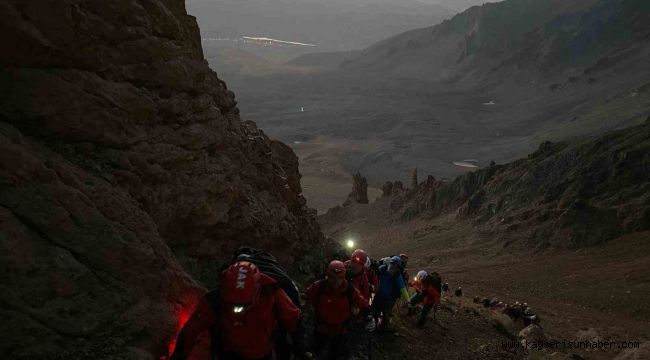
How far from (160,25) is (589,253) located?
29002mm

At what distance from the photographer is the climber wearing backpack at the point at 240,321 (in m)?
6.04

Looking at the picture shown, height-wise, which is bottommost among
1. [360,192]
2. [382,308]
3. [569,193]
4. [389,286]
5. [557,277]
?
[360,192]

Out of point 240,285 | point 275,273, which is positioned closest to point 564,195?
point 275,273

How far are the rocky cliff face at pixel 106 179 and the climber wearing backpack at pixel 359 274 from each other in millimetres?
2234

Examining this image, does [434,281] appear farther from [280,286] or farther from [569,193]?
[569,193]

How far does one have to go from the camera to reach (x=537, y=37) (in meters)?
151

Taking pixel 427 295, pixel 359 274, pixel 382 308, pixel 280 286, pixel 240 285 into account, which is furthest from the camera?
pixel 427 295

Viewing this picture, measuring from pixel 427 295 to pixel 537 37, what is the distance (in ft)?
509

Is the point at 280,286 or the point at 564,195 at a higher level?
the point at 280,286

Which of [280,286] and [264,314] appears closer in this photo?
[264,314]

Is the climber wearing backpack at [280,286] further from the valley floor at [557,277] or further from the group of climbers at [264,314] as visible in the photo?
the valley floor at [557,277]

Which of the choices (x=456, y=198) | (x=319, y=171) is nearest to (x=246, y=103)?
(x=319, y=171)

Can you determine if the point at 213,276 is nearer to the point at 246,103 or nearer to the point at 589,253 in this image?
the point at 589,253

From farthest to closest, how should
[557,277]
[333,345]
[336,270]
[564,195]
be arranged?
1. [564,195]
2. [557,277]
3. [333,345]
4. [336,270]
